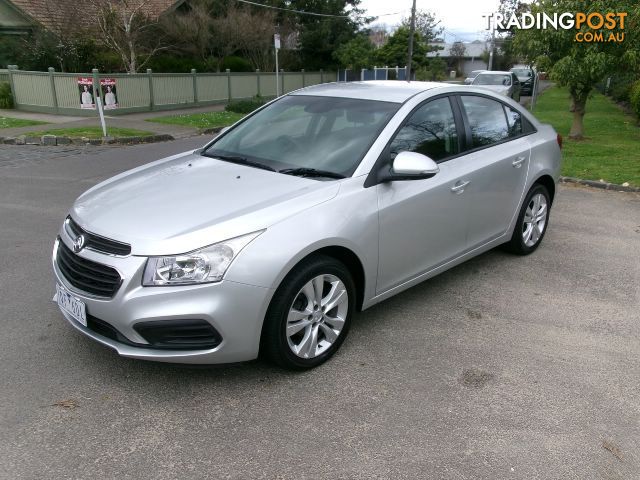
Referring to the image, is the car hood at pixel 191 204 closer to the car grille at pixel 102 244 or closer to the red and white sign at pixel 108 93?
the car grille at pixel 102 244

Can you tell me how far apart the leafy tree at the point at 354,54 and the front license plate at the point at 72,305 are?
35.3 meters

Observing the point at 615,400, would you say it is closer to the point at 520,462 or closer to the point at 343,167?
the point at 520,462

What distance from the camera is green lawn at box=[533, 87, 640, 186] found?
9367 millimetres

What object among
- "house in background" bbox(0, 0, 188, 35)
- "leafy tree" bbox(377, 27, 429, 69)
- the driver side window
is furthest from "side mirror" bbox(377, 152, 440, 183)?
"leafy tree" bbox(377, 27, 429, 69)

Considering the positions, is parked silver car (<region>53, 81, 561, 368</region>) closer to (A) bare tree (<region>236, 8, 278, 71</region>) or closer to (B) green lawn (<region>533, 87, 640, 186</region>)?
(B) green lawn (<region>533, 87, 640, 186</region>)

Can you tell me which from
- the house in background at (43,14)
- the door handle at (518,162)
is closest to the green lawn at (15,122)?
→ the house in background at (43,14)

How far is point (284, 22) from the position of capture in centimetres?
3544

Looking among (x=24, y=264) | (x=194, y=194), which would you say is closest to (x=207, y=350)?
(x=194, y=194)

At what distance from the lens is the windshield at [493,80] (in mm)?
20484

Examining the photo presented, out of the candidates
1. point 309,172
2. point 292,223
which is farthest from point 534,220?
point 292,223

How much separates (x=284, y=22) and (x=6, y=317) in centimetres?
3443

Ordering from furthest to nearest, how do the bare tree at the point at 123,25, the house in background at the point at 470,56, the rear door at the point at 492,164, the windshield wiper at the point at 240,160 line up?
1. the house in background at the point at 470,56
2. the bare tree at the point at 123,25
3. the rear door at the point at 492,164
4. the windshield wiper at the point at 240,160

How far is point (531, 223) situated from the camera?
5465 millimetres

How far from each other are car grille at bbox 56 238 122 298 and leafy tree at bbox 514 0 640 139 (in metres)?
11.4
